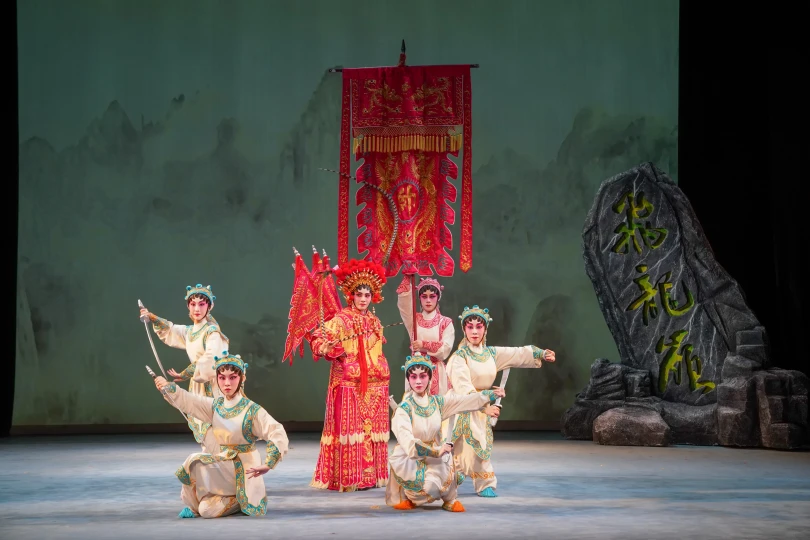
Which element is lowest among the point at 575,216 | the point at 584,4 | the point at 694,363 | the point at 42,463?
the point at 42,463

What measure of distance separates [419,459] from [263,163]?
5126mm

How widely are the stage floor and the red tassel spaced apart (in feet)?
1.84

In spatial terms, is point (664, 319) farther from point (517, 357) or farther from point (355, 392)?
point (355, 392)

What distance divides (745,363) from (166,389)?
4.78 m

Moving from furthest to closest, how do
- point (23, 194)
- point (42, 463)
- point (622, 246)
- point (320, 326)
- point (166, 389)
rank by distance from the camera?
1. point (23, 194)
2. point (622, 246)
3. point (42, 463)
4. point (320, 326)
5. point (166, 389)

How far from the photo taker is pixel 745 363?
7980 mm

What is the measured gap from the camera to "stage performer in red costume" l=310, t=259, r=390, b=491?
230 inches

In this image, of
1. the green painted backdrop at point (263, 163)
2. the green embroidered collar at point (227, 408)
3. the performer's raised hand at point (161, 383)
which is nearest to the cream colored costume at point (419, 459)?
the green embroidered collar at point (227, 408)

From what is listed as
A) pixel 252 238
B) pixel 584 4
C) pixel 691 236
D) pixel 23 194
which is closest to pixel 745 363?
pixel 691 236

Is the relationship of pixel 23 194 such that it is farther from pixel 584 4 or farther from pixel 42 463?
pixel 584 4

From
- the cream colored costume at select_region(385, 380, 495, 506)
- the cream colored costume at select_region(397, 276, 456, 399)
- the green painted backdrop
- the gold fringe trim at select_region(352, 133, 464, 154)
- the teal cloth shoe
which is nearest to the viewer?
the cream colored costume at select_region(385, 380, 495, 506)

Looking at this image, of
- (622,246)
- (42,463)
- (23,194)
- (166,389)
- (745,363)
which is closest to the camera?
(166,389)

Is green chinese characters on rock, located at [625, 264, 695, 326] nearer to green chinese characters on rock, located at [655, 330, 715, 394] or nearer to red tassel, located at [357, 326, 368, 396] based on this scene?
green chinese characters on rock, located at [655, 330, 715, 394]

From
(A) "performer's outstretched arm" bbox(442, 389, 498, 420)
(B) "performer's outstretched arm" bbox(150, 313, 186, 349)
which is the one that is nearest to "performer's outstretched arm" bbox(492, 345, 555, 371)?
(A) "performer's outstretched arm" bbox(442, 389, 498, 420)
